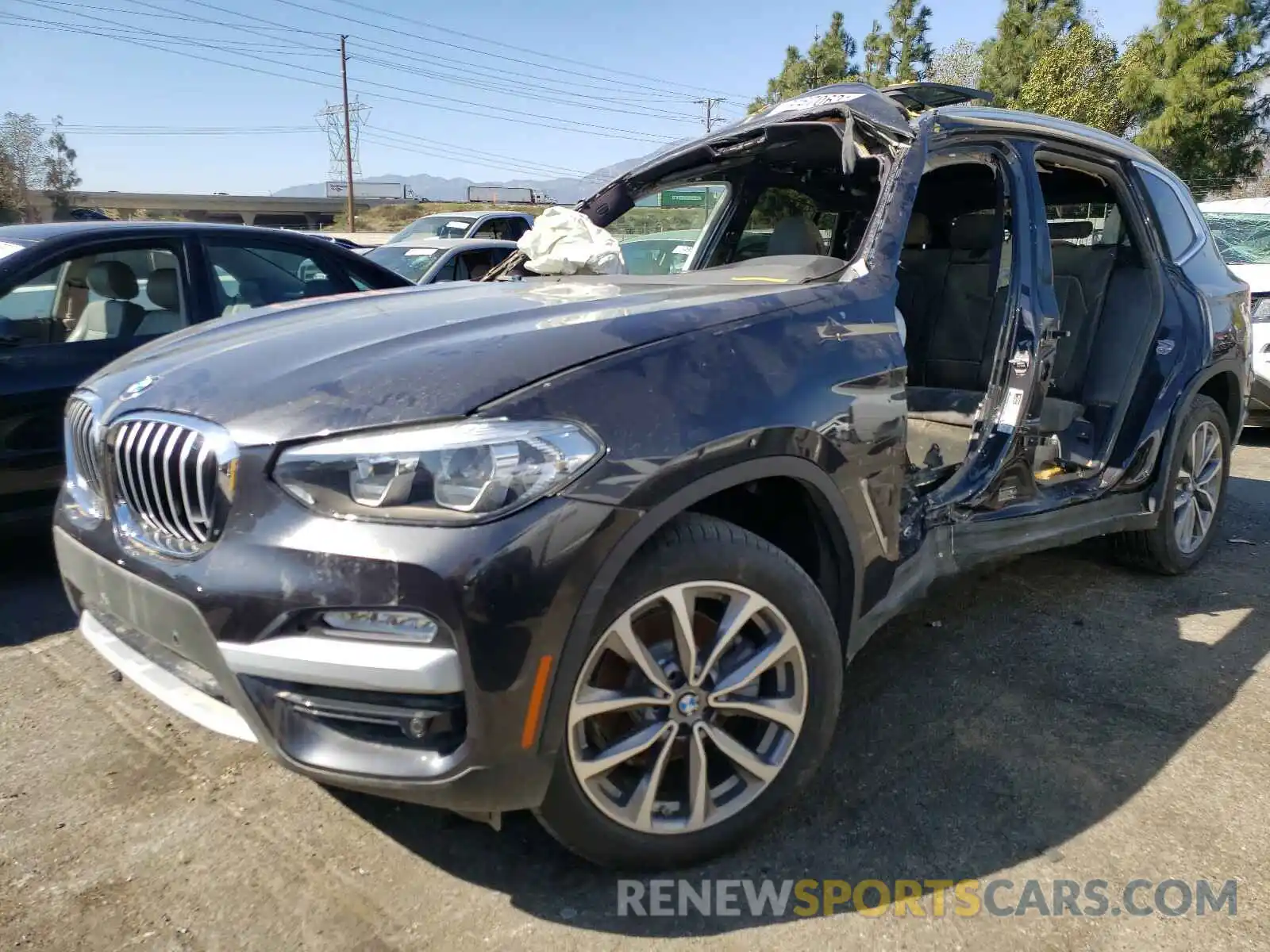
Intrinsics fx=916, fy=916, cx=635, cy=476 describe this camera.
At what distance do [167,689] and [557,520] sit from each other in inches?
41.3

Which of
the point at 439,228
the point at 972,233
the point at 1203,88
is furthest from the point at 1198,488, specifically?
the point at 1203,88

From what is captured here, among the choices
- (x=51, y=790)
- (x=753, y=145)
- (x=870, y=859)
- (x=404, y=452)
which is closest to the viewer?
(x=404, y=452)

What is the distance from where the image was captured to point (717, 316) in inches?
87.7

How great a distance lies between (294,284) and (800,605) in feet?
12.2

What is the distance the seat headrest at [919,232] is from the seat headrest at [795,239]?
0.53 metres

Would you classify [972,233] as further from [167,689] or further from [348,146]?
[348,146]

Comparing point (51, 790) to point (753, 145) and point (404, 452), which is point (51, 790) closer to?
point (404, 452)

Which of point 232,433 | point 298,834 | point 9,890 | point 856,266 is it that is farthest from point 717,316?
point 9,890

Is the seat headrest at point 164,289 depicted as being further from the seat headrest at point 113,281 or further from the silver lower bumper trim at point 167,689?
the silver lower bumper trim at point 167,689

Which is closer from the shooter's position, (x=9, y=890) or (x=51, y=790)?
(x=9, y=890)

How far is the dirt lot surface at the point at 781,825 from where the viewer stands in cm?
206

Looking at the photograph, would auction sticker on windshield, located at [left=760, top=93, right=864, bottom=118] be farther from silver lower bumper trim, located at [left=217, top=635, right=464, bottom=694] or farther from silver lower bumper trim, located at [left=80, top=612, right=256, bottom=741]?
silver lower bumper trim, located at [left=80, top=612, right=256, bottom=741]

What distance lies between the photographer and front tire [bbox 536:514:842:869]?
6.49 ft

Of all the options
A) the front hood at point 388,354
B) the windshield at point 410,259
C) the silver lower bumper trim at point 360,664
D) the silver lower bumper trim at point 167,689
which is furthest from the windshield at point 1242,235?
the silver lower bumper trim at point 167,689
